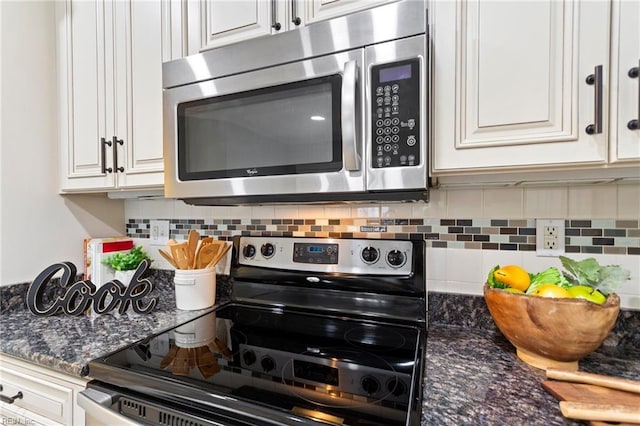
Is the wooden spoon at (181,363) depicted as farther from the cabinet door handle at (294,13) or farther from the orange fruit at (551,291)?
the cabinet door handle at (294,13)

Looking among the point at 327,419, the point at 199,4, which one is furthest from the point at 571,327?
the point at 199,4

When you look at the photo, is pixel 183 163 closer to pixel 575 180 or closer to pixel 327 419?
pixel 327 419

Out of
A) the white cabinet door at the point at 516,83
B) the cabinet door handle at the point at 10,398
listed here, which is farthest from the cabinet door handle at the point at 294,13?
the cabinet door handle at the point at 10,398

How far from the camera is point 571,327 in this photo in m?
0.71

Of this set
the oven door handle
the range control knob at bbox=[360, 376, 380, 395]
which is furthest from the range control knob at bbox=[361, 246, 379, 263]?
the oven door handle

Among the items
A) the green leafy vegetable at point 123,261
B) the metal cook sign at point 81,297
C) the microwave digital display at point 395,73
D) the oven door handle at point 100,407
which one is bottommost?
the oven door handle at point 100,407

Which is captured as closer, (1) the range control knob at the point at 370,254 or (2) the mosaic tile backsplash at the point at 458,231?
(2) the mosaic tile backsplash at the point at 458,231

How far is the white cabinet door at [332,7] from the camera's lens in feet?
3.01

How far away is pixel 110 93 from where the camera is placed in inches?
51.1

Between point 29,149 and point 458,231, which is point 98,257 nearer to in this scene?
point 29,149

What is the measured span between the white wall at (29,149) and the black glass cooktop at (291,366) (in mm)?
799

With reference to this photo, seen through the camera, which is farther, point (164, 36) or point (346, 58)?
point (164, 36)

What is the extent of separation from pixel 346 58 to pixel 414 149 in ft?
0.99

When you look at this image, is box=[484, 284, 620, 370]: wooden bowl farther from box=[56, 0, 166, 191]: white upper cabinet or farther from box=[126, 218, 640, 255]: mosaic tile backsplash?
box=[56, 0, 166, 191]: white upper cabinet
